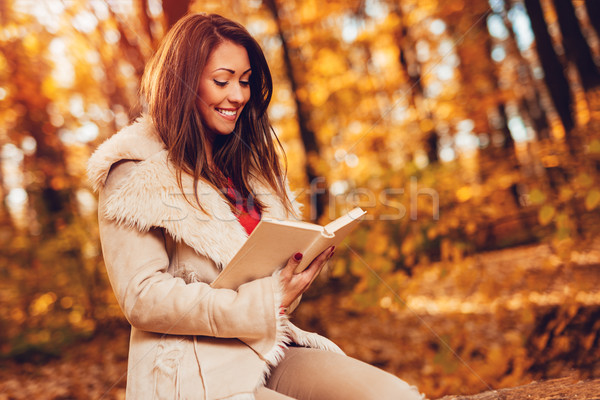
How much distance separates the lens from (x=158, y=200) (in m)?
1.38

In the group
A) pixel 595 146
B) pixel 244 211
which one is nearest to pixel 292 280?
pixel 244 211

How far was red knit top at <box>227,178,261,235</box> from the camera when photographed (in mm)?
1639

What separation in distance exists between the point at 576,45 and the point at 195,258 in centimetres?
429

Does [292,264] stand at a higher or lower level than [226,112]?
lower

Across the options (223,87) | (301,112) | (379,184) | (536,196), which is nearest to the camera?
(223,87)

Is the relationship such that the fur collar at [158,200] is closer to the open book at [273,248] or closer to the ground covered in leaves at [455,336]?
the open book at [273,248]

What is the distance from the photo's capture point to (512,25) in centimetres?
749

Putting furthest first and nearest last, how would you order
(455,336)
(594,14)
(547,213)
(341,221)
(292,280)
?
(455,336) < (594,14) < (547,213) < (341,221) < (292,280)

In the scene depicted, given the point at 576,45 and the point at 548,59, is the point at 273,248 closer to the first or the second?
the point at 576,45

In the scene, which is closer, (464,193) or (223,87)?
(223,87)

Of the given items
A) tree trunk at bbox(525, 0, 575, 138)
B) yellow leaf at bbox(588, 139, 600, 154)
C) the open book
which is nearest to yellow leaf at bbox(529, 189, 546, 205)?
yellow leaf at bbox(588, 139, 600, 154)

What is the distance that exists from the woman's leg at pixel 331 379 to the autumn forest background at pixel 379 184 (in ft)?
7.17

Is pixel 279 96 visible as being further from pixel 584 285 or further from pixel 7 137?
pixel 584 285

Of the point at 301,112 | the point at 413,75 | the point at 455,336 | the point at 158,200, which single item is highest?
the point at 413,75
